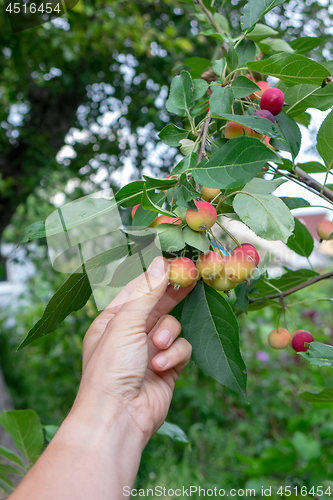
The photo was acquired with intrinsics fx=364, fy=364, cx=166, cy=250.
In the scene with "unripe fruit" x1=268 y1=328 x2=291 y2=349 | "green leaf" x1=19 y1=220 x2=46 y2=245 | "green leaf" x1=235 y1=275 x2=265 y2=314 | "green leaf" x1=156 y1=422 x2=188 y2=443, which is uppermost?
"green leaf" x1=19 y1=220 x2=46 y2=245

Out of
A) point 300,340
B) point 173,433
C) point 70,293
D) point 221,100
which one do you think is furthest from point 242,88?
point 173,433

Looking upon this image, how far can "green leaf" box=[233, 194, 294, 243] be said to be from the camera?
0.41m

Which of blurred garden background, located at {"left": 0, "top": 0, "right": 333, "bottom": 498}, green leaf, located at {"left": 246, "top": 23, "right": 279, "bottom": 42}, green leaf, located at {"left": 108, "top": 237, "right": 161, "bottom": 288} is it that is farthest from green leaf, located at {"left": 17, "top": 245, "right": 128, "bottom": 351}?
blurred garden background, located at {"left": 0, "top": 0, "right": 333, "bottom": 498}

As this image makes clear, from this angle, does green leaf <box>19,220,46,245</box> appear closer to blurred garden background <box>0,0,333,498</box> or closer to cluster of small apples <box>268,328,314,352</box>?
cluster of small apples <box>268,328,314,352</box>

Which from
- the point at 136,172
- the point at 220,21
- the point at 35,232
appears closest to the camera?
the point at 35,232

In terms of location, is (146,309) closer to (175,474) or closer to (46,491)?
(46,491)

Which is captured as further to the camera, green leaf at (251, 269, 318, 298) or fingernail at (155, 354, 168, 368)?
green leaf at (251, 269, 318, 298)

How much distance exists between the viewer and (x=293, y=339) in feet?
2.36

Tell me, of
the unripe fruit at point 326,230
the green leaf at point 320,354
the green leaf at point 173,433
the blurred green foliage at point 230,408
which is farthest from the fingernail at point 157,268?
the blurred green foliage at point 230,408

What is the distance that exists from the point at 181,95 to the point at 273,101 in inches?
5.1

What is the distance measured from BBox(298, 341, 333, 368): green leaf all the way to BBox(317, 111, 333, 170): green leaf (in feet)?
0.97

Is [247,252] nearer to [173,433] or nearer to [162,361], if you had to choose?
[162,361]

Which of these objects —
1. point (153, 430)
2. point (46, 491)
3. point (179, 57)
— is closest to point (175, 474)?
point (153, 430)

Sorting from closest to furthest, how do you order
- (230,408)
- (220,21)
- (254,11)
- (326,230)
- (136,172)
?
(254,11)
(326,230)
(220,21)
(136,172)
(230,408)
